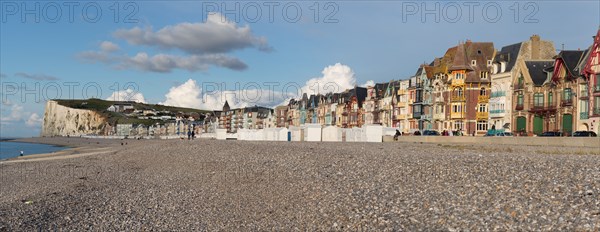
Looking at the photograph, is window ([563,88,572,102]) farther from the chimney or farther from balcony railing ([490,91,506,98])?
the chimney

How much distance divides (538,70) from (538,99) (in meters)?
4.35

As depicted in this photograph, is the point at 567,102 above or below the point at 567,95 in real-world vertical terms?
below

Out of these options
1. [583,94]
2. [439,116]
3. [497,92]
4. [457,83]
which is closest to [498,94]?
[497,92]

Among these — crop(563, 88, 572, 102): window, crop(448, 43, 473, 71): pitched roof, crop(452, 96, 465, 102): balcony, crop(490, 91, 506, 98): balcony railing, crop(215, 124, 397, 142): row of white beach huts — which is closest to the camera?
crop(563, 88, 572, 102): window

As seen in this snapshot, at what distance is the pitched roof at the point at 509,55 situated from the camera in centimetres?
7012

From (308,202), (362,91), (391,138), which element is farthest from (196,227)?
(362,91)

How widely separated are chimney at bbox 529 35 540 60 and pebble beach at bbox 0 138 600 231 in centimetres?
5340

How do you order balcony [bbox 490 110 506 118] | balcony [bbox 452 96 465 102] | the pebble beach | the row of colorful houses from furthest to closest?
balcony [bbox 452 96 465 102] < balcony [bbox 490 110 506 118] < the row of colorful houses < the pebble beach

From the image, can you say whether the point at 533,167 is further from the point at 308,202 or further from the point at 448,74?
the point at 448,74

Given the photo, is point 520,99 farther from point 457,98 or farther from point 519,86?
point 457,98

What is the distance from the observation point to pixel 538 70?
211 ft

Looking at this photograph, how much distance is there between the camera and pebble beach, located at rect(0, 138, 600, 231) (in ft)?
41.9

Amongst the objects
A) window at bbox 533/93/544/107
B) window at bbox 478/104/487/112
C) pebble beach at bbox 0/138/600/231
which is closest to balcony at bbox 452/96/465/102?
window at bbox 478/104/487/112

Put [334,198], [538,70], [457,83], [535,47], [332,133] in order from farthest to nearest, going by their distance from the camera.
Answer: [457,83]
[535,47]
[332,133]
[538,70]
[334,198]
